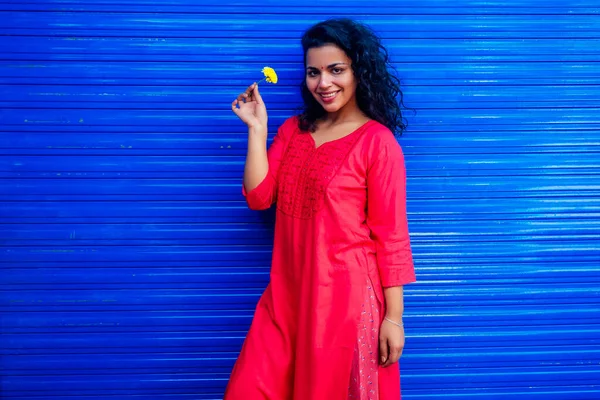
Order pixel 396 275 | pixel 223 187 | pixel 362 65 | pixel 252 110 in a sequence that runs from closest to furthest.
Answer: pixel 396 275 → pixel 362 65 → pixel 252 110 → pixel 223 187

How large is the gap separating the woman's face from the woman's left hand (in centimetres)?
98

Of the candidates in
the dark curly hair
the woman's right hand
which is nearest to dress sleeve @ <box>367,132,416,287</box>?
the dark curly hair

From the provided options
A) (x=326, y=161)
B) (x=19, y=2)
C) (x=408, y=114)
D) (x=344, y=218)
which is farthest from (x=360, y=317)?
(x=19, y=2)

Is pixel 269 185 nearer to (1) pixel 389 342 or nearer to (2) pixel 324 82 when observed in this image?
(2) pixel 324 82

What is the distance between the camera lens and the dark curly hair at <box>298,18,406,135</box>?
222 cm

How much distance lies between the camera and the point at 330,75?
2215 millimetres

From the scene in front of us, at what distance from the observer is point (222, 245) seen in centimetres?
281

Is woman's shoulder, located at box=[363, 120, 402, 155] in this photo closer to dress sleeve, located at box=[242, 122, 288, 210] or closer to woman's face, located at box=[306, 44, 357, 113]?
woman's face, located at box=[306, 44, 357, 113]

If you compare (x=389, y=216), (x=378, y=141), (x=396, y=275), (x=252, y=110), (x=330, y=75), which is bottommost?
(x=396, y=275)

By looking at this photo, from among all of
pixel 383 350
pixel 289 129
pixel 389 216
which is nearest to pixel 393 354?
pixel 383 350

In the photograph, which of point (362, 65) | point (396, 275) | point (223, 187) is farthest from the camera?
point (223, 187)

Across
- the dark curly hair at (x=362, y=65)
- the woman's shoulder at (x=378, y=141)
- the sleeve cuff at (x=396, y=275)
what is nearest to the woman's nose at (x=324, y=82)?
the dark curly hair at (x=362, y=65)

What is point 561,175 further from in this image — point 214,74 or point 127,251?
point 127,251

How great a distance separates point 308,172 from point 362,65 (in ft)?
1.74
